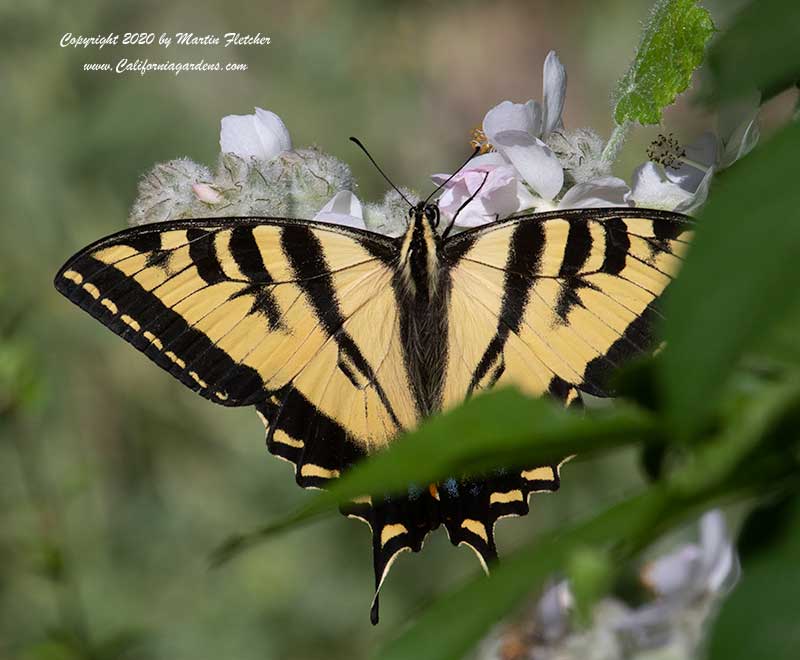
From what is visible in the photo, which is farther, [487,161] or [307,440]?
[307,440]

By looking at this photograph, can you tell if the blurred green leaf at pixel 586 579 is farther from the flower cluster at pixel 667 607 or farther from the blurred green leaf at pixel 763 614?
the flower cluster at pixel 667 607

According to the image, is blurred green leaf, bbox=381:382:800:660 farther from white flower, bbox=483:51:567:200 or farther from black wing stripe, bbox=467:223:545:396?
black wing stripe, bbox=467:223:545:396

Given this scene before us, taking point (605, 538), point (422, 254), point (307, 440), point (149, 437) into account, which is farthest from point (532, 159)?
point (149, 437)

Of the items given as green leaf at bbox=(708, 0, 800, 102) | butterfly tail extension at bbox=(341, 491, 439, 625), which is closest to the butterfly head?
butterfly tail extension at bbox=(341, 491, 439, 625)

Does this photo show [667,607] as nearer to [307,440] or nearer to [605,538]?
[307,440]

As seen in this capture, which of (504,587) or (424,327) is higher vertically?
(504,587)

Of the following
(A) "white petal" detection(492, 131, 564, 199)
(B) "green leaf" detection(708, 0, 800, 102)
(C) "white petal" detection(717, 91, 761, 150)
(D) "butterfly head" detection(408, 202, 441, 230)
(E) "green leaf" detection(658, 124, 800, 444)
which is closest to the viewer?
(E) "green leaf" detection(658, 124, 800, 444)

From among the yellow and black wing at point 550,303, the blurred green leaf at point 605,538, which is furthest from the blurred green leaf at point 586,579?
the yellow and black wing at point 550,303

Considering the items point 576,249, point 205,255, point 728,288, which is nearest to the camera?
point 728,288
